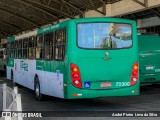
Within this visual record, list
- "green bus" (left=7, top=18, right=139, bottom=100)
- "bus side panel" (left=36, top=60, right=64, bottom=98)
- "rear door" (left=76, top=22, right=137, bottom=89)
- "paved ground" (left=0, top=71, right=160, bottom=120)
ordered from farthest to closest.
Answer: "bus side panel" (left=36, top=60, right=64, bottom=98) < "paved ground" (left=0, top=71, right=160, bottom=120) < "rear door" (left=76, top=22, right=137, bottom=89) < "green bus" (left=7, top=18, right=139, bottom=100)

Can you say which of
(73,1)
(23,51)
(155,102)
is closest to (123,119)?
(155,102)

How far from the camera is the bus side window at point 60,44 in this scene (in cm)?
1181

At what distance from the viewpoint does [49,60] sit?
13227 millimetres

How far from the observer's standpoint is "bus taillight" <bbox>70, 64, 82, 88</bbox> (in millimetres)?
11273

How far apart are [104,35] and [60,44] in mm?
1435

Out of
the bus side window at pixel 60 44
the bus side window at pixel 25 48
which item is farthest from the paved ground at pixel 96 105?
the bus side window at pixel 25 48

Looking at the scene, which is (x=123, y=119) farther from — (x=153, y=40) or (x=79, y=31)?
(x=153, y=40)

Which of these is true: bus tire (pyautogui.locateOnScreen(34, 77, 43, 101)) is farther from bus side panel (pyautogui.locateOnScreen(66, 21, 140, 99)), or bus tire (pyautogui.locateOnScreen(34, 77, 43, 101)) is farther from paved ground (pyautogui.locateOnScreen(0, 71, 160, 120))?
bus side panel (pyautogui.locateOnScreen(66, 21, 140, 99))

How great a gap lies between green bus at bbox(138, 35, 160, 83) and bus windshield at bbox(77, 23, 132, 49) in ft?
16.3

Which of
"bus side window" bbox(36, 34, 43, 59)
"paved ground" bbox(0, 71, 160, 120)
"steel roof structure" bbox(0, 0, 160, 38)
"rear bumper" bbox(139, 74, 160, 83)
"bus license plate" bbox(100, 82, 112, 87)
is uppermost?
"steel roof structure" bbox(0, 0, 160, 38)

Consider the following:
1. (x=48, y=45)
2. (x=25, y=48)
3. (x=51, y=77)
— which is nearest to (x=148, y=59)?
(x=48, y=45)

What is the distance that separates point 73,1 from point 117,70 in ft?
62.4

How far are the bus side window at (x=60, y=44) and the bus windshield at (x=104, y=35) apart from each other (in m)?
0.61

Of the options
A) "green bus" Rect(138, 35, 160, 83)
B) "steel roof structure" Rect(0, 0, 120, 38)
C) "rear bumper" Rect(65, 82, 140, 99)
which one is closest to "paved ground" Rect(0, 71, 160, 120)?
"rear bumper" Rect(65, 82, 140, 99)
